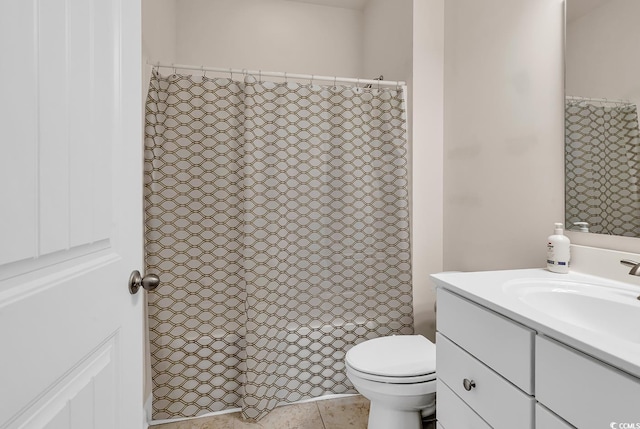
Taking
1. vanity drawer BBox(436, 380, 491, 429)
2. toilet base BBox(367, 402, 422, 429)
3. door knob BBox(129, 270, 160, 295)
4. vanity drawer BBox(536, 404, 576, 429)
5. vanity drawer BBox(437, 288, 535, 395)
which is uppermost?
door knob BBox(129, 270, 160, 295)

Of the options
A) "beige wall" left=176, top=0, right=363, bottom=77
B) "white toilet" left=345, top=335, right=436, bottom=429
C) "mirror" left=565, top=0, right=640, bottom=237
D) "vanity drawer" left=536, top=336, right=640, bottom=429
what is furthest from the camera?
"beige wall" left=176, top=0, right=363, bottom=77

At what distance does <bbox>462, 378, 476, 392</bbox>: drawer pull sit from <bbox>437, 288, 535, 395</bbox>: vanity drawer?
8 cm

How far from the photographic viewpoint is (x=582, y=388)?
2.03ft

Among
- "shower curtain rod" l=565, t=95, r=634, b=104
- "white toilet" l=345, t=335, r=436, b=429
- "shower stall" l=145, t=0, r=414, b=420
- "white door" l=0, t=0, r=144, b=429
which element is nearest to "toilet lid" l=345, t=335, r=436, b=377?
"white toilet" l=345, t=335, r=436, b=429

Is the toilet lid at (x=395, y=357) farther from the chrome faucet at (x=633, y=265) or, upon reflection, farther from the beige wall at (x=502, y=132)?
the chrome faucet at (x=633, y=265)

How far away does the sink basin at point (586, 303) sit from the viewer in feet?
2.80

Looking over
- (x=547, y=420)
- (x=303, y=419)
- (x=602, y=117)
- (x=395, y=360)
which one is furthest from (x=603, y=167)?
(x=303, y=419)

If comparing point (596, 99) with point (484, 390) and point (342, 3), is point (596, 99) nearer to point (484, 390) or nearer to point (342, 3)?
point (484, 390)

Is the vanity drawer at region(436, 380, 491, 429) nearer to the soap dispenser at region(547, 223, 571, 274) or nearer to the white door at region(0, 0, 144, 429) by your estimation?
the soap dispenser at region(547, 223, 571, 274)

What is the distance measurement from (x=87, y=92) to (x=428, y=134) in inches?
72.3

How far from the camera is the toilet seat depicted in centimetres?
131

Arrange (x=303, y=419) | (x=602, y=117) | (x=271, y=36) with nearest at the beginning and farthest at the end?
(x=602, y=117) < (x=303, y=419) < (x=271, y=36)

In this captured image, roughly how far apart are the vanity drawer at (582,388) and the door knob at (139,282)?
886 millimetres

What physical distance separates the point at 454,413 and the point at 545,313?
419 mm
